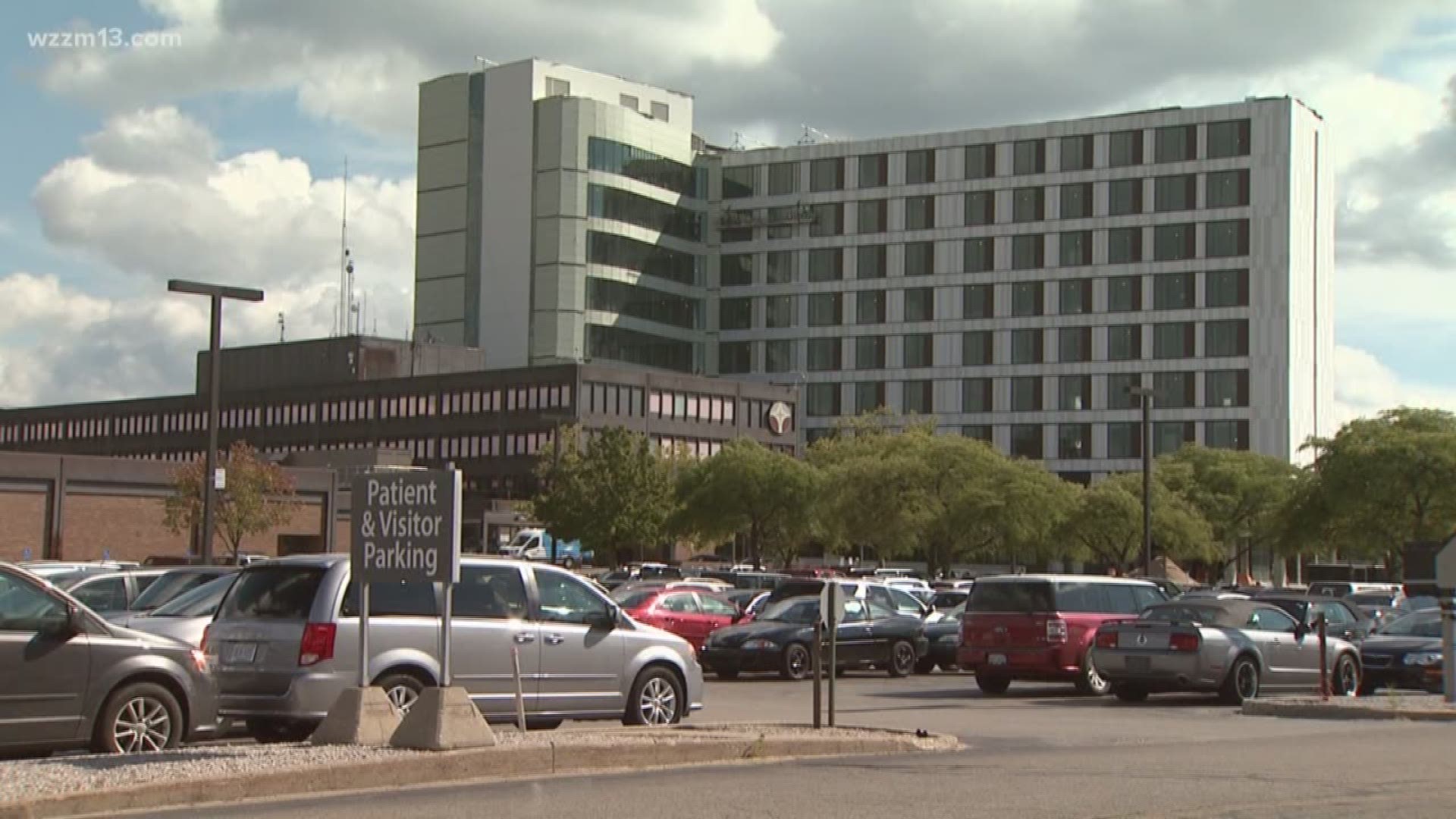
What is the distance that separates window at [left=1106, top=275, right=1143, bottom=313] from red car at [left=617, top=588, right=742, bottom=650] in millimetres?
83286

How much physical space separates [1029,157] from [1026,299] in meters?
8.77

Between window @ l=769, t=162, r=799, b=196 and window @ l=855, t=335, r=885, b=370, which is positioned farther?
window @ l=769, t=162, r=799, b=196

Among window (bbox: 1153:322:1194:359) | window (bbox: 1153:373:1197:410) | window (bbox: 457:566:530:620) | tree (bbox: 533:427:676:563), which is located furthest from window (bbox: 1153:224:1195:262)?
window (bbox: 457:566:530:620)

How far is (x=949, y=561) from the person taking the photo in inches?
2714

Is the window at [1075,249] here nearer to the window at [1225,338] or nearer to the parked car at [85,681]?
the window at [1225,338]

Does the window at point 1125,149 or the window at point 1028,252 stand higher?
the window at point 1125,149

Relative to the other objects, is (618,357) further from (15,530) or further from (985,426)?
(15,530)

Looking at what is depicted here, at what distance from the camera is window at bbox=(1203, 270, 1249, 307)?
108375 millimetres

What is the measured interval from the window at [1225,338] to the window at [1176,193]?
721 centimetres

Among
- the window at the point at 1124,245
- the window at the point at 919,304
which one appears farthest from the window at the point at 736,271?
the window at the point at 1124,245

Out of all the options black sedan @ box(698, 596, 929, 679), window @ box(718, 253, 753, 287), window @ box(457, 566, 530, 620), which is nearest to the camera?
window @ box(457, 566, 530, 620)

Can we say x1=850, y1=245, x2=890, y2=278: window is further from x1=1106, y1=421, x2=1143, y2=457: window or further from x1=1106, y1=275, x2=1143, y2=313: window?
x1=1106, y1=421, x2=1143, y2=457: window

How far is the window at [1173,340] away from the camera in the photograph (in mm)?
110500

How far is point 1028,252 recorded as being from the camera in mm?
115750
